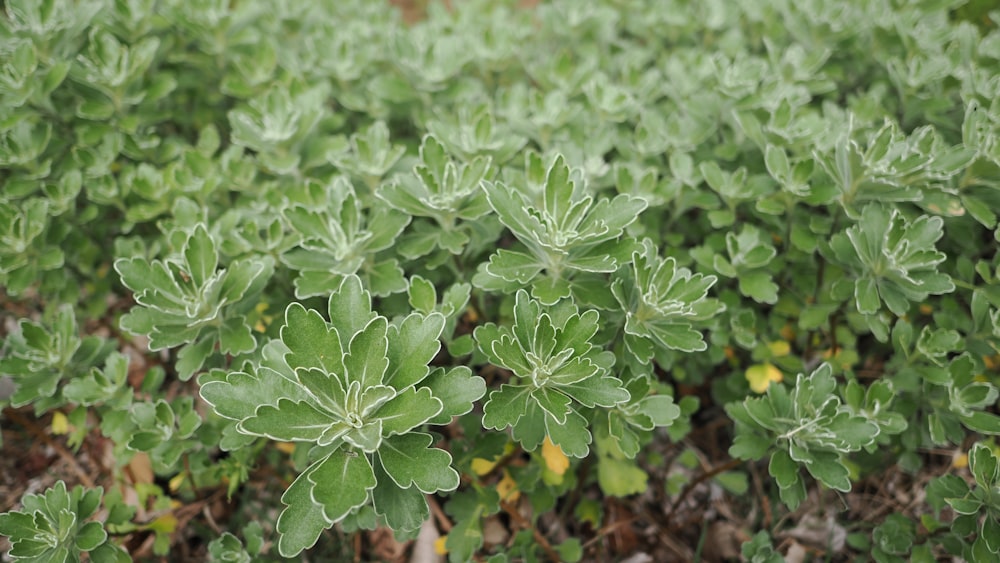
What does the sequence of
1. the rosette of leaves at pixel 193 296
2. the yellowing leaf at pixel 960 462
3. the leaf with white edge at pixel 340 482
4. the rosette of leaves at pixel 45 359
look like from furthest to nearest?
the yellowing leaf at pixel 960 462 < the rosette of leaves at pixel 45 359 < the rosette of leaves at pixel 193 296 < the leaf with white edge at pixel 340 482

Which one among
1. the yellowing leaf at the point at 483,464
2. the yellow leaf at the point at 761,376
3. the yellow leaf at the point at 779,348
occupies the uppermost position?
the yellow leaf at the point at 779,348

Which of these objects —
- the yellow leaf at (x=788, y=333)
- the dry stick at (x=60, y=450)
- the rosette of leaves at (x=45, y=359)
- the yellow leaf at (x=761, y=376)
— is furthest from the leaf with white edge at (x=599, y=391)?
the dry stick at (x=60, y=450)

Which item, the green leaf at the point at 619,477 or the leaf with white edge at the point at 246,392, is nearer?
the leaf with white edge at the point at 246,392

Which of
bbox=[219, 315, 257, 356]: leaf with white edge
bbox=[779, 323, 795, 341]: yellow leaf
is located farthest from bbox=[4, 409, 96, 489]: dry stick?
bbox=[779, 323, 795, 341]: yellow leaf

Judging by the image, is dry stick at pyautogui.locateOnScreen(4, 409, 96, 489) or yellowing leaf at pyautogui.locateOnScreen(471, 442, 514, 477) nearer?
yellowing leaf at pyautogui.locateOnScreen(471, 442, 514, 477)

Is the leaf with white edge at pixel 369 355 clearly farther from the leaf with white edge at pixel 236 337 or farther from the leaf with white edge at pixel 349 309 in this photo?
the leaf with white edge at pixel 236 337

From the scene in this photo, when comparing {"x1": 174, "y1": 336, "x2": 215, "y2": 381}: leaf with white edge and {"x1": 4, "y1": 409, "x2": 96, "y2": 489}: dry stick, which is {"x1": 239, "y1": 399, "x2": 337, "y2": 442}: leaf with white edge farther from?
{"x1": 4, "y1": 409, "x2": 96, "y2": 489}: dry stick

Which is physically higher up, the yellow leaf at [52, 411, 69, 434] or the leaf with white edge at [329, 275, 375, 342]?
the leaf with white edge at [329, 275, 375, 342]

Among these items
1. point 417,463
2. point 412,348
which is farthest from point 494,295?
point 417,463

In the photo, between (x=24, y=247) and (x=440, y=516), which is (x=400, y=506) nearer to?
(x=440, y=516)
